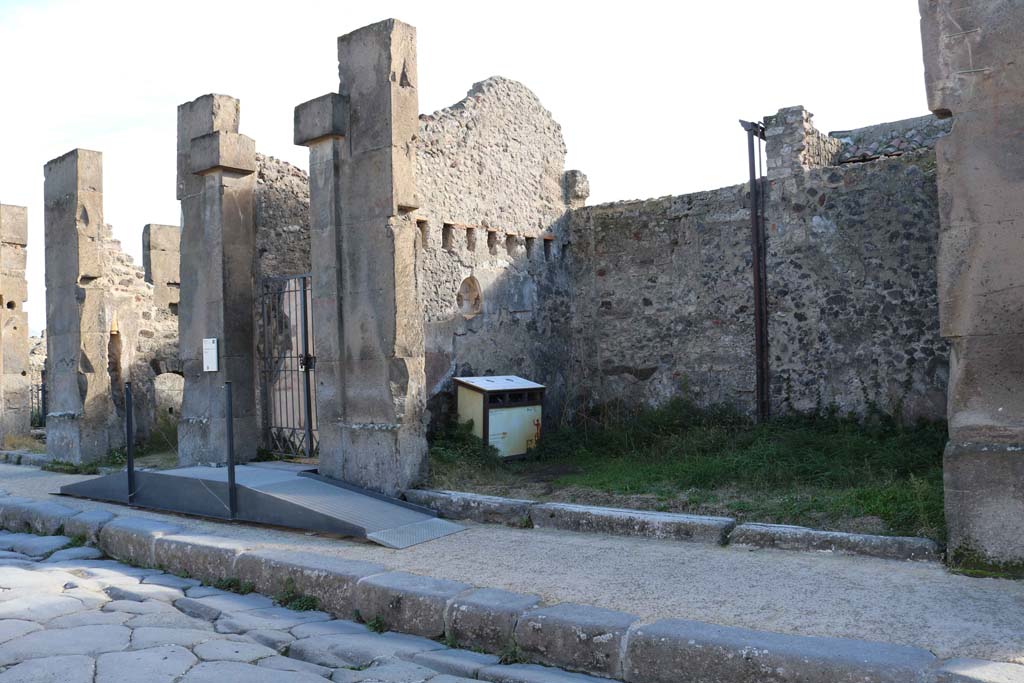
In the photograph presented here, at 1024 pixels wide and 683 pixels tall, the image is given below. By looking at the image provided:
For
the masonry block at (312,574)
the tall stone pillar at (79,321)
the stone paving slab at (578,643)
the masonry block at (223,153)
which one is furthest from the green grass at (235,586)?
the tall stone pillar at (79,321)

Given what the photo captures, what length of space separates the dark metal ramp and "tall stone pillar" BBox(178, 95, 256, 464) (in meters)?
1.40

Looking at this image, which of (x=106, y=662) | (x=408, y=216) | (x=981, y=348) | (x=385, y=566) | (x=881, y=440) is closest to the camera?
(x=106, y=662)

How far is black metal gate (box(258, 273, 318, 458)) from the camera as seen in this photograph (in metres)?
9.16

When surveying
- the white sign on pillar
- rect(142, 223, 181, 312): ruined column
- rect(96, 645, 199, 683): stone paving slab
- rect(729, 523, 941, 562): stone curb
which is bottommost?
rect(96, 645, 199, 683): stone paving slab

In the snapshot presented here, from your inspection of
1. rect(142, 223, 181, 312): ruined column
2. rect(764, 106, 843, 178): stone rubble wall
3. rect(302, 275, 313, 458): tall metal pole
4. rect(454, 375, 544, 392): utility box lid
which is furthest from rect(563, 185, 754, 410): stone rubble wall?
rect(142, 223, 181, 312): ruined column

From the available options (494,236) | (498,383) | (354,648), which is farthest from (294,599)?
(494,236)

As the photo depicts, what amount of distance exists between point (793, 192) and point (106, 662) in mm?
8227

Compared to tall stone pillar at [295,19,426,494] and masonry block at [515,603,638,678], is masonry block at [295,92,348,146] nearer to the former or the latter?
tall stone pillar at [295,19,426,494]

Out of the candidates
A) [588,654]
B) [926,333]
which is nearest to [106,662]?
[588,654]

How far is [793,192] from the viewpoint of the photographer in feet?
31.7

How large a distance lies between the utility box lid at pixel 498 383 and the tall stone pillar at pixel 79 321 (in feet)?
15.3

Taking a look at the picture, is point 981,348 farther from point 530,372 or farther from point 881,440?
point 530,372

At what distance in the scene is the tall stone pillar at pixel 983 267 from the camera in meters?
4.56

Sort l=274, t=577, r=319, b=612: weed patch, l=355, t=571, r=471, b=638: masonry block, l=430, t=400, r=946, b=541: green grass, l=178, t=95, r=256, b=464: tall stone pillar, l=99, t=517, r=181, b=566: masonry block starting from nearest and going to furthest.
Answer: l=355, t=571, r=471, b=638: masonry block
l=274, t=577, r=319, b=612: weed patch
l=430, t=400, r=946, b=541: green grass
l=99, t=517, r=181, b=566: masonry block
l=178, t=95, r=256, b=464: tall stone pillar
